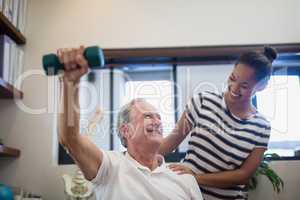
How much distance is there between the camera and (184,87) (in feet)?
8.64

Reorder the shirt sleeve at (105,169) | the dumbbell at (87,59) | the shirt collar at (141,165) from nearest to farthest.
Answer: the dumbbell at (87,59) < the shirt sleeve at (105,169) < the shirt collar at (141,165)

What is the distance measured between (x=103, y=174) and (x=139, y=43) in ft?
4.46

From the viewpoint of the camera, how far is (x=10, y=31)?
2.38 m

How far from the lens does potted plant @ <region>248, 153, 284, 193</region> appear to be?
2.26 metres

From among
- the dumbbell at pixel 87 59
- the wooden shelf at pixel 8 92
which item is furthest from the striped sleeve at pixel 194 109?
the wooden shelf at pixel 8 92

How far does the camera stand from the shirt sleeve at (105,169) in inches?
53.9

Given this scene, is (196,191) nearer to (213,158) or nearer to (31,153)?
(213,158)

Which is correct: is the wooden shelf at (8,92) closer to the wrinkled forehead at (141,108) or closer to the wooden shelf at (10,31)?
the wooden shelf at (10,31)

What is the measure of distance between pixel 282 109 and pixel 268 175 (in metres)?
0.56

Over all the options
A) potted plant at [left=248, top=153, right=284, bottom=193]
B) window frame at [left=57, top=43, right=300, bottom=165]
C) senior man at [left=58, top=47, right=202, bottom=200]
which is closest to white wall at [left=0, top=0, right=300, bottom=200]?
window frame at [left=57, top=43, right=300, bottom=165]

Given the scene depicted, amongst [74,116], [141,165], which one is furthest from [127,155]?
[74,116]

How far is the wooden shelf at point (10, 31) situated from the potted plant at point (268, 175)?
67.7 inches

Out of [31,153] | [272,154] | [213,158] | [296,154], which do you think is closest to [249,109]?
[213,158]

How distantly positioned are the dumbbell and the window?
175 centimetres
